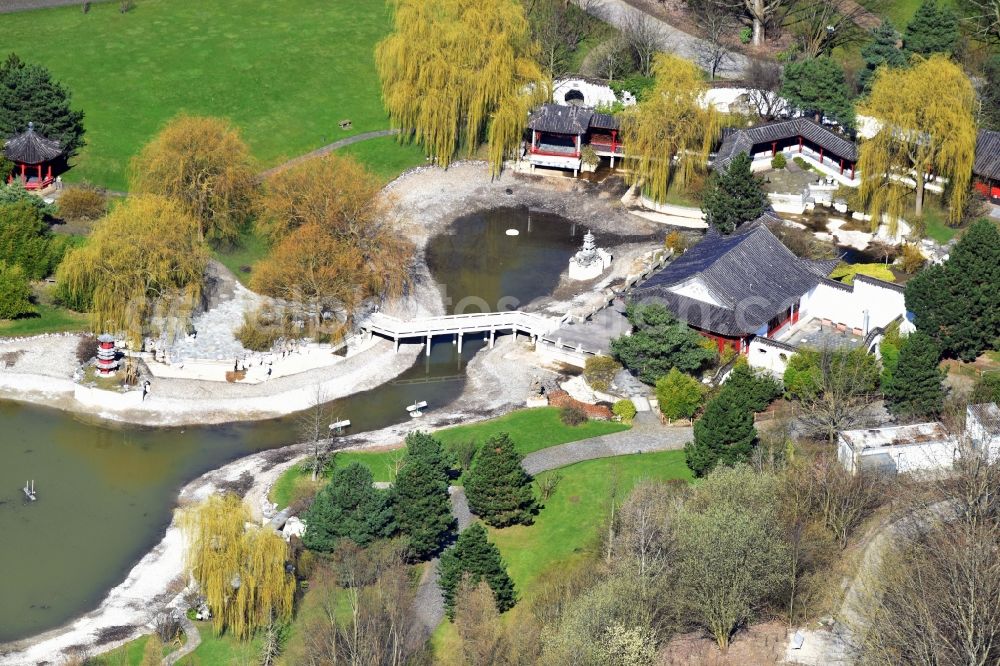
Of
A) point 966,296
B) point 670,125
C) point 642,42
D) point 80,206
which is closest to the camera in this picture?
point 966,296

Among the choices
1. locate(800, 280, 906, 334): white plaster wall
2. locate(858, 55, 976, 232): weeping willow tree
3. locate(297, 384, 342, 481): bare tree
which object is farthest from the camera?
locate(858, 55, 976, 232): weeping willow tree

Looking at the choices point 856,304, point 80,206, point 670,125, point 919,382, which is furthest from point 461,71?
point 919,382

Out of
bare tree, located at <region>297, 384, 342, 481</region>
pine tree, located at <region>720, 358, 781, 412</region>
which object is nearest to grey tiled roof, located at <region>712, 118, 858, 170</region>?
pine tree, located at <region>720, 358, 781, 412</region>

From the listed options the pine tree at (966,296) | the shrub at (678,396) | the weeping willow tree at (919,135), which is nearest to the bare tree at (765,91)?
the weeping willow tree at (919,135)

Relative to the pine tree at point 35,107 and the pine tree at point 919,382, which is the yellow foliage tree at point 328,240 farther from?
the pine tree at point 919,382

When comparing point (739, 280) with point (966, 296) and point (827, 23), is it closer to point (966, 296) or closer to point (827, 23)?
point (966, 296)

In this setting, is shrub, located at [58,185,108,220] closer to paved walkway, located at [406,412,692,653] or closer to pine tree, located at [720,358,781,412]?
paved walkway, located at [406,412,692,653]
